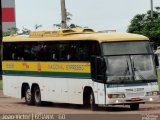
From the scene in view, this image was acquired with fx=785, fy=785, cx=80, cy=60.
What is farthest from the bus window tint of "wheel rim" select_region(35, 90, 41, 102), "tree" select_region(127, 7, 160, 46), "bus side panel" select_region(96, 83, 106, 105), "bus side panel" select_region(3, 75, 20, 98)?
"tree" select_region(127, 7, 160, 46)

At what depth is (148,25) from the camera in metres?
85.4

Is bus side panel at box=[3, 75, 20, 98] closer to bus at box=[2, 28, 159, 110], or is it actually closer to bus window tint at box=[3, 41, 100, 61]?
bus at box=[2, 28, 159, 110]

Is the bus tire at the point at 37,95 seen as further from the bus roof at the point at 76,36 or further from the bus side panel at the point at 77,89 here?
the bus side panel at the point at 77,89

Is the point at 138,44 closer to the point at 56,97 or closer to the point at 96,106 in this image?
the point at 96,106

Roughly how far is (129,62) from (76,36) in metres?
2.74

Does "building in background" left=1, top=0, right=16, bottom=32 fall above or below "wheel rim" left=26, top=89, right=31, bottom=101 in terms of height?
above

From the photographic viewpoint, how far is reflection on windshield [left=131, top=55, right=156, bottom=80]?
26156 mm

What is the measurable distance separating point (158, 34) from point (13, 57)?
5057 centimetres

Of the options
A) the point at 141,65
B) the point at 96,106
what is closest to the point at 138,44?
the point at 141,65

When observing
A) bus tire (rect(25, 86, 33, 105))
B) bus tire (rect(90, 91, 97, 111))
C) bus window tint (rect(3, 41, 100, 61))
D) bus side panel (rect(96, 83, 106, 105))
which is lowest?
bus tire (rect(25, 86, 33, 105))

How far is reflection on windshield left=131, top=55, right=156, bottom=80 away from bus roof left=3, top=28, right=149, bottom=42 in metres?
0.72

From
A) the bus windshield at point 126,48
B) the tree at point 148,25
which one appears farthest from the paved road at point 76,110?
the tree at point 148,25

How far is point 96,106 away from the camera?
26938mm

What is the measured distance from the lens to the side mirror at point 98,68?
1018 inches
